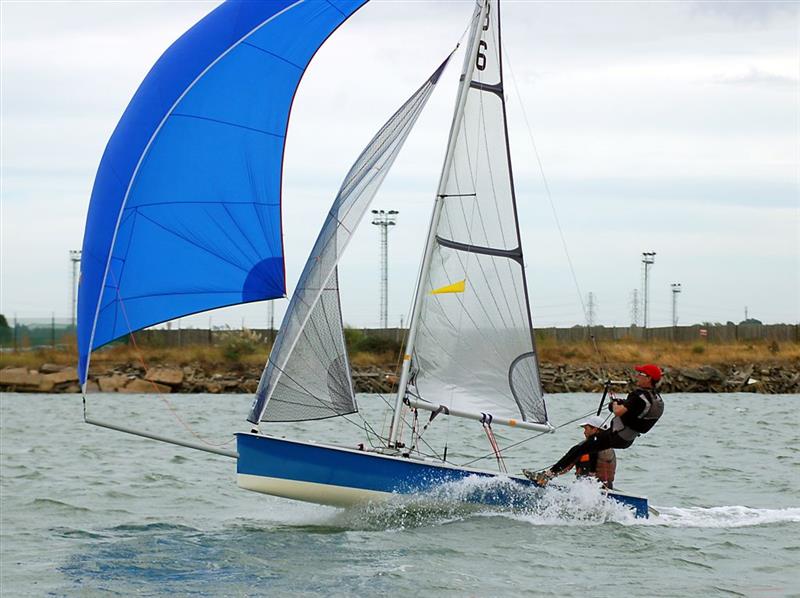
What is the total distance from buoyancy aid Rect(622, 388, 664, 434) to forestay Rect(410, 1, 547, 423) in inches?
39.6

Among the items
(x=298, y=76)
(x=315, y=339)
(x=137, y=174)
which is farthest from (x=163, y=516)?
(x=298, y=76)

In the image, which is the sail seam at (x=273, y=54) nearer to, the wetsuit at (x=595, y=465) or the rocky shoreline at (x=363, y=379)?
the wetsuit at (x=595, y=465)

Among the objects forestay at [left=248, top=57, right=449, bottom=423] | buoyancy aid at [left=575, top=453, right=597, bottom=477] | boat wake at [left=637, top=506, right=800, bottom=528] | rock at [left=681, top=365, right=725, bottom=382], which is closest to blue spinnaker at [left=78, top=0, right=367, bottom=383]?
forestay at [left=248, top=57, right=449, bottom=423]

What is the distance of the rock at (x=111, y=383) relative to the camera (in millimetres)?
42312

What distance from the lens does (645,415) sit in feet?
42.6

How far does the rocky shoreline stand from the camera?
42.4 metres

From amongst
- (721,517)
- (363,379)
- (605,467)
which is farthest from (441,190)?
(363,379)

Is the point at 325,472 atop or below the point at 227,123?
below

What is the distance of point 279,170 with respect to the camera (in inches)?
482

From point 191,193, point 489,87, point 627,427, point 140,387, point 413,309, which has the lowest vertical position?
point 140,387

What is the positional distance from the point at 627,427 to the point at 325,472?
10.6 feet

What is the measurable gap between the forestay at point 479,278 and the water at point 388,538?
1177mm

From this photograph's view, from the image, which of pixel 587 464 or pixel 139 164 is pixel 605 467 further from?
pixel 139 164

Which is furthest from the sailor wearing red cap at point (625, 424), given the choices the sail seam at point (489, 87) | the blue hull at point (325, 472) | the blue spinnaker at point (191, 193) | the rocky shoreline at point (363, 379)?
the rocky shoreline at point (363, 379)
